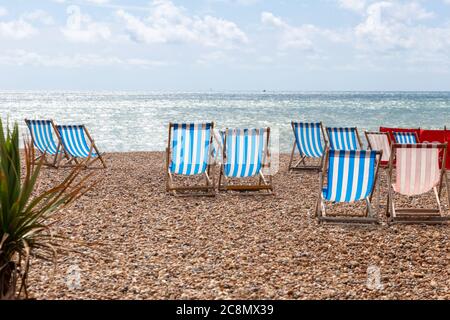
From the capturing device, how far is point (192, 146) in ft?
21.5

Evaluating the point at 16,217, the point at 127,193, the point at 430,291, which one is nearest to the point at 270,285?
the point at 430,291

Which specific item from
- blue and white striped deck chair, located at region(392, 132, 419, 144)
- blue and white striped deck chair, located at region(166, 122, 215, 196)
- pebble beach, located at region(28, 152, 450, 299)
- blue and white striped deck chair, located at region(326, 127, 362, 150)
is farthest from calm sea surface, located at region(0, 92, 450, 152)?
blue and white striped deck chair, located at region(392, 132, 419, 144)

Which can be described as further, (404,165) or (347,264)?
(404,165)

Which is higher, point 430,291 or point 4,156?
point 4,156

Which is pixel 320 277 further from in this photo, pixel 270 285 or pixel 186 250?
pixel 186 250

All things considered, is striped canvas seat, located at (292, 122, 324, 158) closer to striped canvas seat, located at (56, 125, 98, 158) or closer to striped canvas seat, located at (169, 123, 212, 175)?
striped canvas seat, located at (169, 123, 212, 175)

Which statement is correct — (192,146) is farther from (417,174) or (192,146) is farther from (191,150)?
(417,174)

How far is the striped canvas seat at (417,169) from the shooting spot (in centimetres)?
521

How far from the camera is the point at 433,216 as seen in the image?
17.1 ft

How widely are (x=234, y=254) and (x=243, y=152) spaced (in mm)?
2524

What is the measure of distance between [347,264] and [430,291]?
626 millimetres

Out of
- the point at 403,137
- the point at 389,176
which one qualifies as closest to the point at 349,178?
the point at 389,176

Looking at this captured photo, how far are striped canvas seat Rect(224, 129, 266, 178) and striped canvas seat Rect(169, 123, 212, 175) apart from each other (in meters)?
0.24
